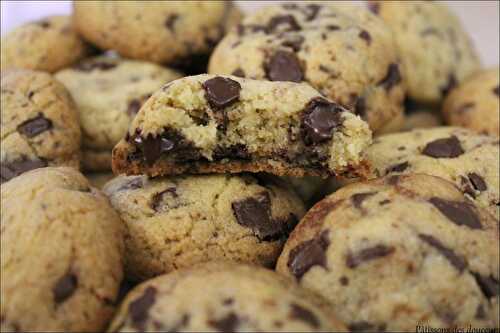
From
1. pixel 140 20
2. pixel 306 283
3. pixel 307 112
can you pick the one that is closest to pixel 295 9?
pixel 140 20

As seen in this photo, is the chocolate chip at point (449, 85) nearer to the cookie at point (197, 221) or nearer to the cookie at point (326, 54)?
the cookie at point (326, 54)

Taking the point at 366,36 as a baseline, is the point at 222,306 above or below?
below

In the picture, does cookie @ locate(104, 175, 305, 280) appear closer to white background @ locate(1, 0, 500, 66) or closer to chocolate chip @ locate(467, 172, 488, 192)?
chocolate chip @ locate(467, 172, 488, 192)

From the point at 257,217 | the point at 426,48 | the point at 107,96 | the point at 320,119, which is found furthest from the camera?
the point at 426,48

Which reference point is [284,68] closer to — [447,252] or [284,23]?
[284,23]

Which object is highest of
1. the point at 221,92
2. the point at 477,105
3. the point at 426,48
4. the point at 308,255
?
the point at 221,92

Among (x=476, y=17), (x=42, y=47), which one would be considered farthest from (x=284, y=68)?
(x=476, y=17)
